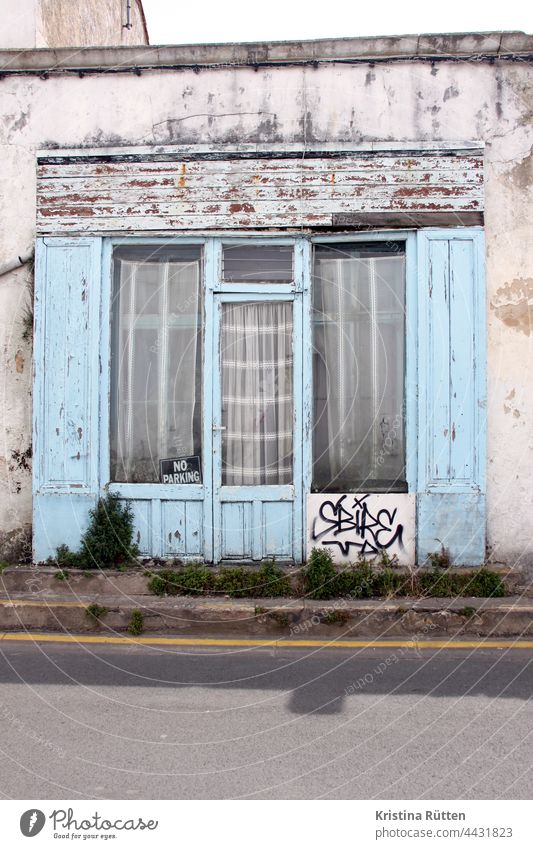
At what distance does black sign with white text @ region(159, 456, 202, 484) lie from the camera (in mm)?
6879

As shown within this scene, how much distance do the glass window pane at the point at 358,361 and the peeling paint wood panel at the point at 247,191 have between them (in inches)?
16.7

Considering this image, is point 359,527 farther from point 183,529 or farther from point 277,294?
point 277,294

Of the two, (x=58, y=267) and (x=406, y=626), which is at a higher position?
(x=58, y=267)

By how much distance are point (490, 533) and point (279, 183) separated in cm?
344

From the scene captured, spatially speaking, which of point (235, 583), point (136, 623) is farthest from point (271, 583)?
point (136, 623)

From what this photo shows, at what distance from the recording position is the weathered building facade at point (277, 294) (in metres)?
6.67

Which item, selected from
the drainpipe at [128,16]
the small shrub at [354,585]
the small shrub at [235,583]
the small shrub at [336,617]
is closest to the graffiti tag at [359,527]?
the small shrub at [354,585]

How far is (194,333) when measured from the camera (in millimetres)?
6938

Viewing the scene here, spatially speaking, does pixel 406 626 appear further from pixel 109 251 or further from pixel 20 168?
pixel 20 168

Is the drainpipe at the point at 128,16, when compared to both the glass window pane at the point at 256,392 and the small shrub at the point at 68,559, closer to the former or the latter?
the glass window pane at the point at 256,392

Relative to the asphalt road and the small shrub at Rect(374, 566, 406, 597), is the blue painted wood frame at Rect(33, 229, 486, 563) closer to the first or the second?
the small shrub at Rect(374, 566, 406, 597)

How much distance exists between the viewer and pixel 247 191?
22.1 ft

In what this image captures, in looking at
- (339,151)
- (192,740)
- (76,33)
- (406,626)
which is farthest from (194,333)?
(76,33)

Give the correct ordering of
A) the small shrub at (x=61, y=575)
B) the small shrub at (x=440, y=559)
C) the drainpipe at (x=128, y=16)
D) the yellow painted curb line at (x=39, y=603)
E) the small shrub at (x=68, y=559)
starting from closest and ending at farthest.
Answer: the yellow painted curb line at (x=39, y=603), the small shrub at (x=61, y=575), the small shrub at (x=440, y=559), the small shrub at (x=68, y=559), the drainpipe at (x=128, y=16)
